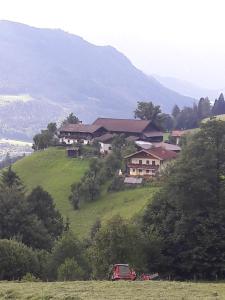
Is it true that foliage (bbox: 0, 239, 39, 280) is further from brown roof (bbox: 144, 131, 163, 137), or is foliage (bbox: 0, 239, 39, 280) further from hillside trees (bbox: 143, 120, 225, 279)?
brown roof (bbox: 144, 131, 163, 137)

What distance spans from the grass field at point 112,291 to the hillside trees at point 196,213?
426 inches

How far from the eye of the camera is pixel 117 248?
3538 cm

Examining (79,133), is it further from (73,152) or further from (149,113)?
(149,113)

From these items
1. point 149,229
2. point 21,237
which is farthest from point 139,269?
point 21,237

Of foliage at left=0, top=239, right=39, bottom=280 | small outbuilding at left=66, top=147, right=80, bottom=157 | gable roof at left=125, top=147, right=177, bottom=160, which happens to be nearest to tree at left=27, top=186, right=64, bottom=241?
foliage at left=0, top=239, right=39, bottom=280

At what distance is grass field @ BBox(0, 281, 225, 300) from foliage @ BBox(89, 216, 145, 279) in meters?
8.51

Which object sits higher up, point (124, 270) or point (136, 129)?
point (136, 129)

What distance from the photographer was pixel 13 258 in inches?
1358

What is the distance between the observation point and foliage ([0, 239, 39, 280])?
34.1m

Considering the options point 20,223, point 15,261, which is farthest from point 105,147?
point 15,261

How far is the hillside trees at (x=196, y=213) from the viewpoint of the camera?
1455 inches

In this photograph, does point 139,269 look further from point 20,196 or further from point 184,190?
point 20,196

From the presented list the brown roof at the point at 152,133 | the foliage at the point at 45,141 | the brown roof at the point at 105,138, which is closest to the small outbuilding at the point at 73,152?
the brown roof at the point at 105,138

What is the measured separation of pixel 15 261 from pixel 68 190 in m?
50.1
